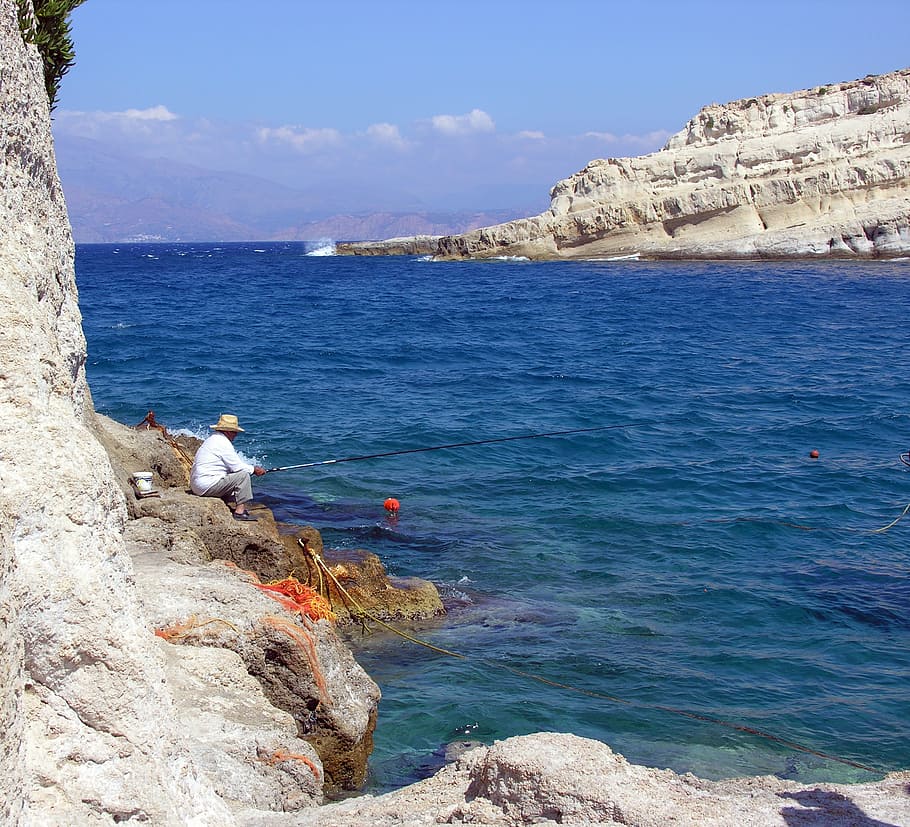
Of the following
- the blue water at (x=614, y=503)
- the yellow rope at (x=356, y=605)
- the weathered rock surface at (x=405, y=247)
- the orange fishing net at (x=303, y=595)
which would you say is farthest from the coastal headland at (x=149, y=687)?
the weathered rock surface at (x=405, y=247)

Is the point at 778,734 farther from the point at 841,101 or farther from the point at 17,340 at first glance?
the point at 841,101

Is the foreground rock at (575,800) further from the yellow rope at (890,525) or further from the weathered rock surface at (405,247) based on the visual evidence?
the weathered rock surface at (405,247)

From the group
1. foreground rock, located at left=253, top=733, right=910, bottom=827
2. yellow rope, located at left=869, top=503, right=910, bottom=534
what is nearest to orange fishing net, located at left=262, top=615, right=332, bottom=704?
foreground rock, located at left=253, top=733, right=910, bottom=827

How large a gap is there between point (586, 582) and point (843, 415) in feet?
32.7

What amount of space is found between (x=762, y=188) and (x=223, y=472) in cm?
4810

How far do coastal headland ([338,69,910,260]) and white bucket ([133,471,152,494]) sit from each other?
46647mm

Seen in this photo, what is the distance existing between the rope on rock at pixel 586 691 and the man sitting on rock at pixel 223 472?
3.36 feet

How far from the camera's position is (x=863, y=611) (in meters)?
9.71

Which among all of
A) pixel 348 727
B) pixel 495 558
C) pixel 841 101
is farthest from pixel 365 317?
pixel 841 101

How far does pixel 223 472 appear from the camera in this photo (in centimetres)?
976

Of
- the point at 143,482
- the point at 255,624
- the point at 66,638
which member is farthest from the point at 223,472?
the point at 66,638

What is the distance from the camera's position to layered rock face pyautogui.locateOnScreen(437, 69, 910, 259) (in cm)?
4912

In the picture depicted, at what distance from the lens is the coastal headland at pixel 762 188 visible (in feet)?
161

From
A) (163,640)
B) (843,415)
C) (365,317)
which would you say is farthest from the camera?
(365,317)
